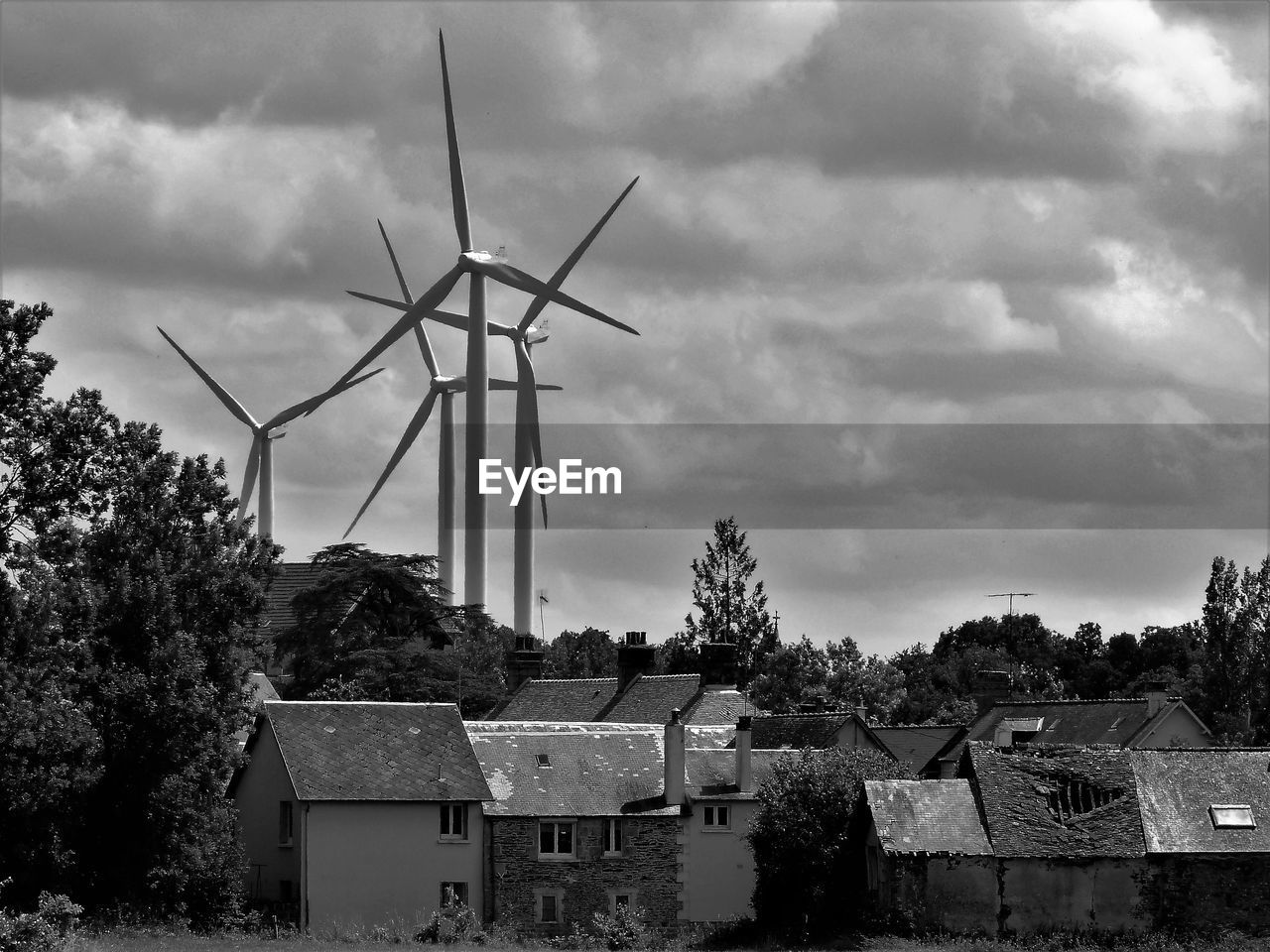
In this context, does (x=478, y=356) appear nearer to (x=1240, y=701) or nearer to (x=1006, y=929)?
(x=1240, y=701)

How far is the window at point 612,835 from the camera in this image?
6875 cm

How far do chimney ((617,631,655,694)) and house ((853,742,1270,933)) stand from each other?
1229 inches

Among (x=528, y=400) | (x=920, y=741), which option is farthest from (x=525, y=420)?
(x=920, y=741)

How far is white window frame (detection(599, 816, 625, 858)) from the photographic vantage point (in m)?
68.7

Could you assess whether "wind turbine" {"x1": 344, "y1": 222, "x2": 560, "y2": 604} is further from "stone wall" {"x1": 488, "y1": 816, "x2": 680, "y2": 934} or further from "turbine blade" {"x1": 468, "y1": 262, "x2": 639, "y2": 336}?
"stone wall" {"x1": 488, "y1": 816, "x2": 680, "y2": 934}

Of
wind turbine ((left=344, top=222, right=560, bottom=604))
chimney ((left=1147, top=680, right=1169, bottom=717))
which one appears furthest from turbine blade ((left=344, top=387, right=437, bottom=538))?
chimney ((left=1147, top=680, right=1169, bottom=717))

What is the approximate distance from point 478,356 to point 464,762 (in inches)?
2014

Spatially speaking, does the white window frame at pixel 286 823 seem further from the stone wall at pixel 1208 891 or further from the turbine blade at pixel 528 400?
the turbine blade at pixel 528 400

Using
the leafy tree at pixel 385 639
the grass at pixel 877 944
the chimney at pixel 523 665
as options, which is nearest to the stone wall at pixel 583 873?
the grass at pixel 877 944

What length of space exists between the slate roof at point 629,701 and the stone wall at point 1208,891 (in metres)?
26.3

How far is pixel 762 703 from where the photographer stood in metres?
119

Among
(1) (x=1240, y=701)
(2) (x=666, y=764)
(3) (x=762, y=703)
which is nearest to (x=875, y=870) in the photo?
(2) (x=666, y=764)

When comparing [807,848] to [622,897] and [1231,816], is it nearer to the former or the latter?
[622,897]

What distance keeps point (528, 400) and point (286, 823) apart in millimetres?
53767
